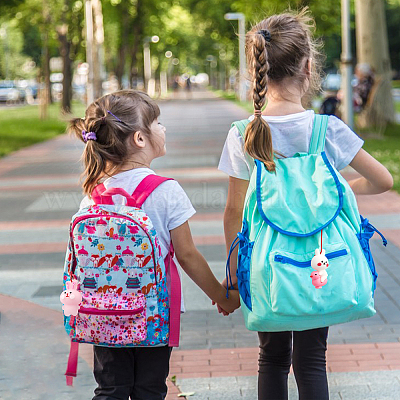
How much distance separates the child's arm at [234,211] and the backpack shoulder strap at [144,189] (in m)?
0.25

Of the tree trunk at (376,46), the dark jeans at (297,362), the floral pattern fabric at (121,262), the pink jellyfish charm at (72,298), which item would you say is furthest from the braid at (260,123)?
the tree trunk at (376,46)

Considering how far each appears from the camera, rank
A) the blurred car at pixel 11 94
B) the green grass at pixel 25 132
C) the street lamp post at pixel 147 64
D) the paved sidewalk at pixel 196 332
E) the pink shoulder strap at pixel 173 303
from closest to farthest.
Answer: the pink shoulder strap at pixel 173 303, the paved sidewalk at pixel 196 332, the green grass at pixel 25 132, the blurred car at pixel 11 94, the street lamp post at pixel 147 64

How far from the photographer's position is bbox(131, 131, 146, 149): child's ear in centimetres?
252

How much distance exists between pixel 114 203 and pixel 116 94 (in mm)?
367

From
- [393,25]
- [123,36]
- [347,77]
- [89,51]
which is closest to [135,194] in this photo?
[347,77]

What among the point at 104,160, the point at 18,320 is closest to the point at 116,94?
the point at 104,160

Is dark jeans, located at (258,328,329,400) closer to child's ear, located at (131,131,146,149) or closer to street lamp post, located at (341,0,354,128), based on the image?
child's ear, located at (131,131,146,149)

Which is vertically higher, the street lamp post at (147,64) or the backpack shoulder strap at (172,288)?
the backpack shoulder strap at (172,288)

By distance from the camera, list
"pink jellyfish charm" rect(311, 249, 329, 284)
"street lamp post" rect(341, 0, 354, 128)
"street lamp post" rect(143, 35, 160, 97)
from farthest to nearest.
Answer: "street lamp post" rect(143, 35, 160, 97) < "street lamp post" rect(341, 0, 354, 128) < "pink jellyfish charm" rect(311, 249, 329, 284)

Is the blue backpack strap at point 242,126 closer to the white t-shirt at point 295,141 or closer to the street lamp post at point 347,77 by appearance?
the white t-shirt at point 295,141

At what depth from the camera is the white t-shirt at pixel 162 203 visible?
2.48m

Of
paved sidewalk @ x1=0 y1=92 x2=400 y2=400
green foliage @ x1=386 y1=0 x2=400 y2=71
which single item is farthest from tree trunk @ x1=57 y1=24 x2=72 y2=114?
green foliage @ x1=386 y1=0 x2=400 y2=71

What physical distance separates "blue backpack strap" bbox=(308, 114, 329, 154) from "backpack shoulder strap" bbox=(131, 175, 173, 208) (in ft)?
1.59

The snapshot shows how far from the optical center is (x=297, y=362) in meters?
2.60
